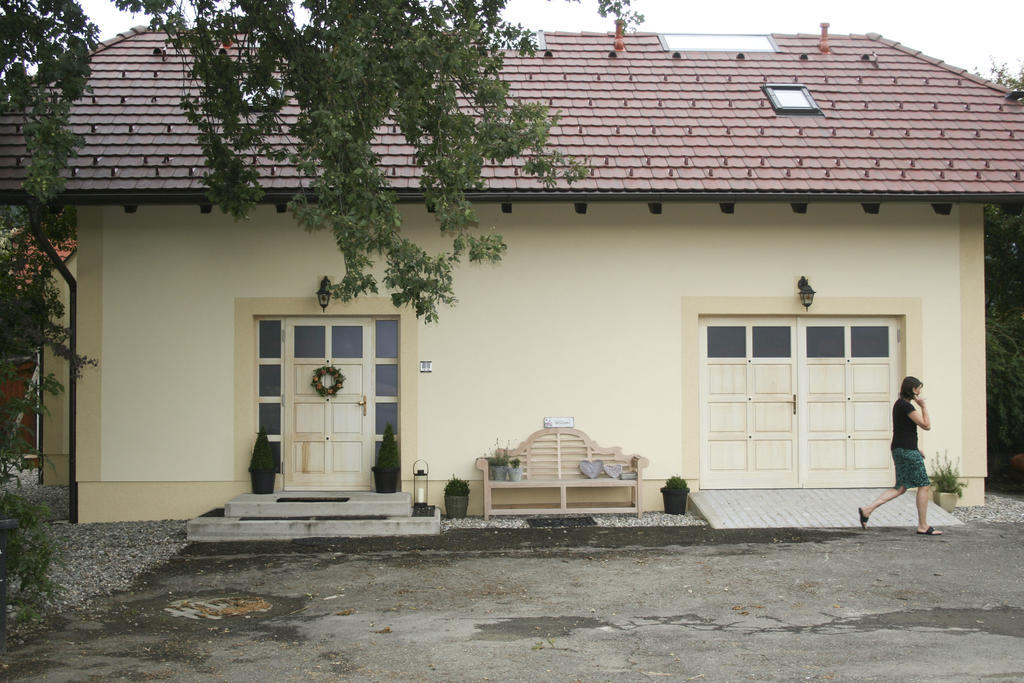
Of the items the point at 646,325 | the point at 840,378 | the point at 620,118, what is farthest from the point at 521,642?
the point at 620,118

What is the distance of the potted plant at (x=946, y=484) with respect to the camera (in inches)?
455

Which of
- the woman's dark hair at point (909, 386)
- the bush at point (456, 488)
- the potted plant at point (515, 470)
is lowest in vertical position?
the bush at point (456, 488)

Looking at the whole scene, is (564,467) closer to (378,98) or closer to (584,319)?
(584,319)

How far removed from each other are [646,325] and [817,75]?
15.9 ft

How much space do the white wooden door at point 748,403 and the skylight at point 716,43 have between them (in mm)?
4767

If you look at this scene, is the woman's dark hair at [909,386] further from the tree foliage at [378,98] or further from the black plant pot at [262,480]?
the black plant pot at [262,480]

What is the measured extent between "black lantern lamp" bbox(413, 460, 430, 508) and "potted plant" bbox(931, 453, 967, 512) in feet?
19.9

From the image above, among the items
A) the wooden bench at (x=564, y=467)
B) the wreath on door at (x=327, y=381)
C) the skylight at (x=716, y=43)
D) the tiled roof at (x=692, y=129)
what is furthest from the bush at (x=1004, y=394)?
the wreath on door at (x=327, y=381)

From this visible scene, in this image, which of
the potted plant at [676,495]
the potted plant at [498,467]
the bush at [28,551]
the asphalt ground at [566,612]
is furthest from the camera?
the potted plant at [676,495]

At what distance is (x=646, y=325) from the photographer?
1185 centimetres

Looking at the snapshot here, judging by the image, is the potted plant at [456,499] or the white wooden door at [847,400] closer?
the potted plant at [456,499]

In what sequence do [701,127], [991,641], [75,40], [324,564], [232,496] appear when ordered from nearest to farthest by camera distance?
1. [991,641]
2. [75,40]
3. [324,564]
4. [232,496]
5. [701,127]

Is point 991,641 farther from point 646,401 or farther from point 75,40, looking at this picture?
point 75,40

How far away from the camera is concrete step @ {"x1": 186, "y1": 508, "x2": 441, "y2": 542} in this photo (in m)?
10.2
